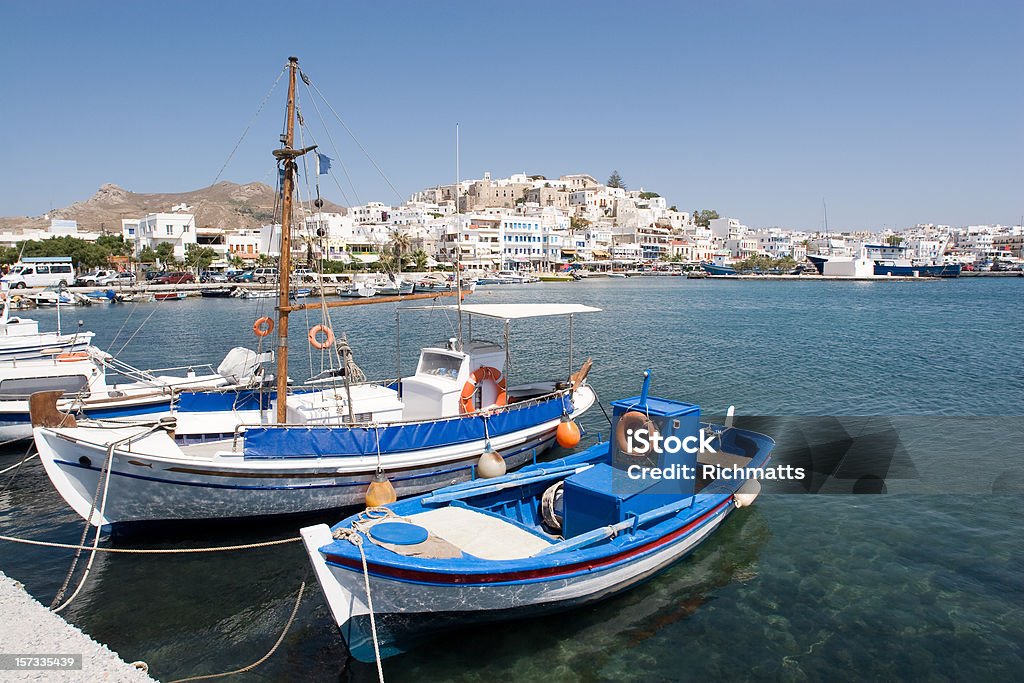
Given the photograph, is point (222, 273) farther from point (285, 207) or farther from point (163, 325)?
point (285, 207)

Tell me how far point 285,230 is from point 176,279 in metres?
87.1

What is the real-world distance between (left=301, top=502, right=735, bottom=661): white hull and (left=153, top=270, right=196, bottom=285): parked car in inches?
3582

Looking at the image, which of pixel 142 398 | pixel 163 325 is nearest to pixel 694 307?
pixel 163 325

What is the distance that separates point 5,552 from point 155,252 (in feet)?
327

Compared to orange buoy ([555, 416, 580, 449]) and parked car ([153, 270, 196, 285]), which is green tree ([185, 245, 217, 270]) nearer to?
parked car ([153, 270, 196, 285])

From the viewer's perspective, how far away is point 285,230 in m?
13.4

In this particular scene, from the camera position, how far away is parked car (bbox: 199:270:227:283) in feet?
301

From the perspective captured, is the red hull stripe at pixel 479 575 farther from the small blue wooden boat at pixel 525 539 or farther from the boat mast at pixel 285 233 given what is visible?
the boat mast at pixel 285 233

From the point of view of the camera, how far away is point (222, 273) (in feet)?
333

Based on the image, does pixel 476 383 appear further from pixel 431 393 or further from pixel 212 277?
pixel 212 277

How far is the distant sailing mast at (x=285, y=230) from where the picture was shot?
Result: 13156 mm

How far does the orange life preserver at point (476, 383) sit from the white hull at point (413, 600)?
6.31 m

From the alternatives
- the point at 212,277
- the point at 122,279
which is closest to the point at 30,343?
the point at 122,279

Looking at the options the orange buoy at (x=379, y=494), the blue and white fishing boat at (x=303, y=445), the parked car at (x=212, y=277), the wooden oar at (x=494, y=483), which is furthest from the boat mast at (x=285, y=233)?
the parked car at (x=212, y=277)
